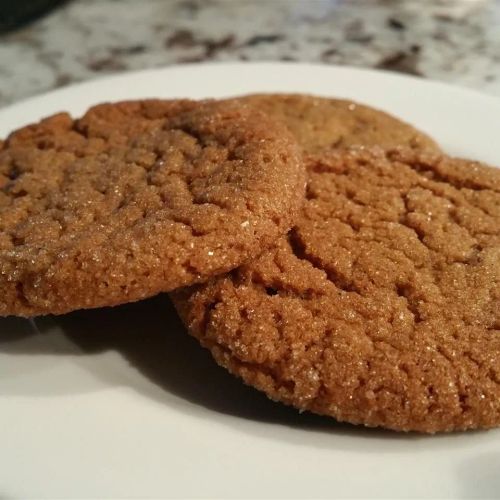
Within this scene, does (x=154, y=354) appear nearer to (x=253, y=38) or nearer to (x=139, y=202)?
(x=139, y=202)

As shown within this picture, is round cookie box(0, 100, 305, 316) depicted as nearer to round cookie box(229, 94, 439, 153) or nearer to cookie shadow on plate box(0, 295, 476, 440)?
cookie shadow on plate box(0, 295, 476, 440)

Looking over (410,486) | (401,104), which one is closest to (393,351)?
(410,486)

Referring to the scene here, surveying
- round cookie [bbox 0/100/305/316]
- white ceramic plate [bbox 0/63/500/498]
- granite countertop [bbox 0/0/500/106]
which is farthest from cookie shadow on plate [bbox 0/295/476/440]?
granite countertop [bbox 0/0/500/106]

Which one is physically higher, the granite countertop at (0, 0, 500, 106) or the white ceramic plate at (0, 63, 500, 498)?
the granite countertop at (0, 0, 500, 106)

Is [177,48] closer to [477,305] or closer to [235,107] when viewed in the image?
[235,107]

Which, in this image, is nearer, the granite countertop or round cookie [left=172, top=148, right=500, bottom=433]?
round cookie [left=172, top=148, right=500, bottom=433]

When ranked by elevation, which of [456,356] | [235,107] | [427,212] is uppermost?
[235,107]

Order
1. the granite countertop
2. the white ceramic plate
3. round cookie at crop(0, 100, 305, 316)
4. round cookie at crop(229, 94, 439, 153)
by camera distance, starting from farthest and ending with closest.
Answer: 1. the granite countertop
2. round cookie at crop(229, 94, 439, 153)
3. round cookie at crop(0, 100, 305, 316)
4. the white ceramic plate
